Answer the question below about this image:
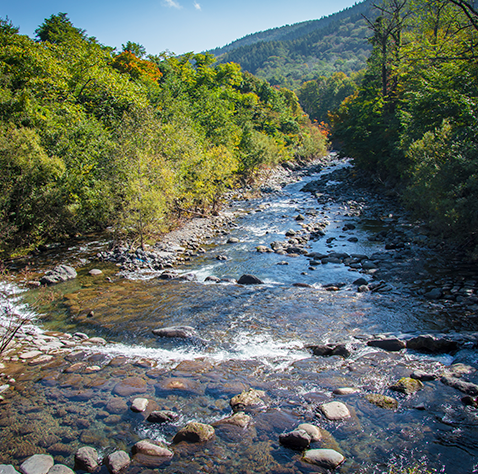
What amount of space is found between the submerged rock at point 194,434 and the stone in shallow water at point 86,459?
1178 millimetres

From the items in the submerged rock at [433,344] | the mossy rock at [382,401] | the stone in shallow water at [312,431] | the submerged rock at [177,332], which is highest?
the submerged rock at [177,332]

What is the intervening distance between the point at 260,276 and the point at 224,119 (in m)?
28.6

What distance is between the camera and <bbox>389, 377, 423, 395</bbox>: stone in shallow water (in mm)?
6101

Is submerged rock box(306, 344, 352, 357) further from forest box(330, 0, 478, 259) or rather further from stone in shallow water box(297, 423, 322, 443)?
forest box(330, 0, 478, 259)

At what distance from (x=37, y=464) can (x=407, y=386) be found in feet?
20.9

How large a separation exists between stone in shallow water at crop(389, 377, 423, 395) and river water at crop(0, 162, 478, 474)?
0.38ft

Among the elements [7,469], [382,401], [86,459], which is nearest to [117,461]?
[86,459]

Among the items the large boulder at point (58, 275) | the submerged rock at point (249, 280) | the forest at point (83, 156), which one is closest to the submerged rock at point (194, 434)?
the submerged rock at point (249, 280)

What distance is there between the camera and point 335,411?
18.6ft

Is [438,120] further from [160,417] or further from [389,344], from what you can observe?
[160,417]

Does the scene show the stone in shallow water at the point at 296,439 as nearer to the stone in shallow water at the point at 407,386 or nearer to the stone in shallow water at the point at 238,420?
the stone in shallow water at the point at 238,420

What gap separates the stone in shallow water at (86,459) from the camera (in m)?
4.58

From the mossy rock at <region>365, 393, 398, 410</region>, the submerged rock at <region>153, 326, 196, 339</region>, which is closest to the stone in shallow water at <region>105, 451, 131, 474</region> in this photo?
the submerged rock at <region>153, 326, 196, 339</region>

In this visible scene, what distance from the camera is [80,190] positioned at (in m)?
17.5
